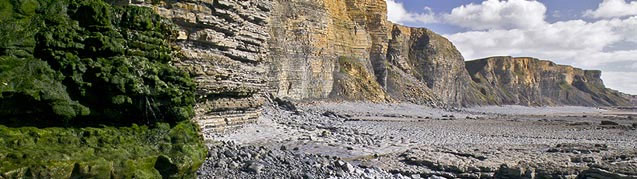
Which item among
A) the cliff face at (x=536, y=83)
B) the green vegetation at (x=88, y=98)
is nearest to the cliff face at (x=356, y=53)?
the cliff face at (x=536, y=83)

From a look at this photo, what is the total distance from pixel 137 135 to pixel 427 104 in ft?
157

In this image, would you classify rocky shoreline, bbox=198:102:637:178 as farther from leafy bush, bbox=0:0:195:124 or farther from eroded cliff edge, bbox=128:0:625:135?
leafy bush, bbox=0:0:195:124

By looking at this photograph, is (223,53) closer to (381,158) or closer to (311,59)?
(381,158)

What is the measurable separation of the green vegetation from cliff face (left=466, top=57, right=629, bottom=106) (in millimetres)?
80474

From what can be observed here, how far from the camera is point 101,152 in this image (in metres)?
5.39

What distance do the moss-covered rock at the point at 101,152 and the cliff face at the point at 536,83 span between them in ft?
265

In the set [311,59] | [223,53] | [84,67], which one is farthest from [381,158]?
[311,59]

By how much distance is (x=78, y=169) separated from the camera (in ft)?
16.2

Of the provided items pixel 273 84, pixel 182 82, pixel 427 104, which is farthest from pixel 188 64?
pixel 427 104

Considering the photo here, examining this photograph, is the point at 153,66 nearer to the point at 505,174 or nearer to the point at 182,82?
the point at 182,82

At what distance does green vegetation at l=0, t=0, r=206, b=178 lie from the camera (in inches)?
202

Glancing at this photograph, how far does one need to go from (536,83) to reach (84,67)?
121 metres

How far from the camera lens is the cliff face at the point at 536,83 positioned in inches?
3822

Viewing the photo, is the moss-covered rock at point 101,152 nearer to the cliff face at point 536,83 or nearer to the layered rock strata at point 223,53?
the layered rock strata at point 223,53
